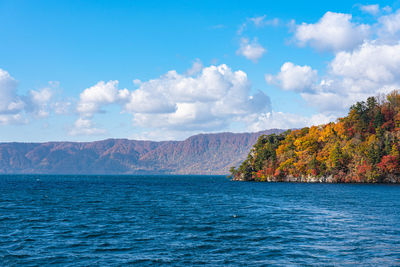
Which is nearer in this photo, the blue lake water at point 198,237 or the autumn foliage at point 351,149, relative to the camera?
the blue lake water at point 198,237

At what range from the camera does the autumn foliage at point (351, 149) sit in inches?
5251

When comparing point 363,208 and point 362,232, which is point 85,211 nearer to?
point 362,232

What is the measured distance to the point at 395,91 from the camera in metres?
148

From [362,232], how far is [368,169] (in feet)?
359

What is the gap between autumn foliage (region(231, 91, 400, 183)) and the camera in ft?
438

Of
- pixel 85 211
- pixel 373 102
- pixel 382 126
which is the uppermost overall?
pixel 373 102

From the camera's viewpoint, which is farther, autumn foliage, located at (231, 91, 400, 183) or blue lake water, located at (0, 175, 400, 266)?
autumn foliage, located at (231, 91, 400, 183)

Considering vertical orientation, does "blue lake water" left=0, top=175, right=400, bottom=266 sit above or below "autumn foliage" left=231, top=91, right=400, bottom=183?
below

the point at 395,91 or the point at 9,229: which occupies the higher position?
the point at 395,91

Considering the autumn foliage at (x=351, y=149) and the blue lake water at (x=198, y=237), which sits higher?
the autumn foliage at (x=351, y=149)

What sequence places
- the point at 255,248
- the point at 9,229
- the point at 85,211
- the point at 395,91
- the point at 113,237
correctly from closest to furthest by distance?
the point at 255,248 → the point at 113,237 → the point at 9,229 → the point at 85,211 → the point at 395,91

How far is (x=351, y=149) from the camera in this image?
477ft

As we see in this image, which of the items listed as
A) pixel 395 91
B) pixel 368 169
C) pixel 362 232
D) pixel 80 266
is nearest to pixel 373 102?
pixel 395 91

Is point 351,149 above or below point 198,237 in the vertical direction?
above
